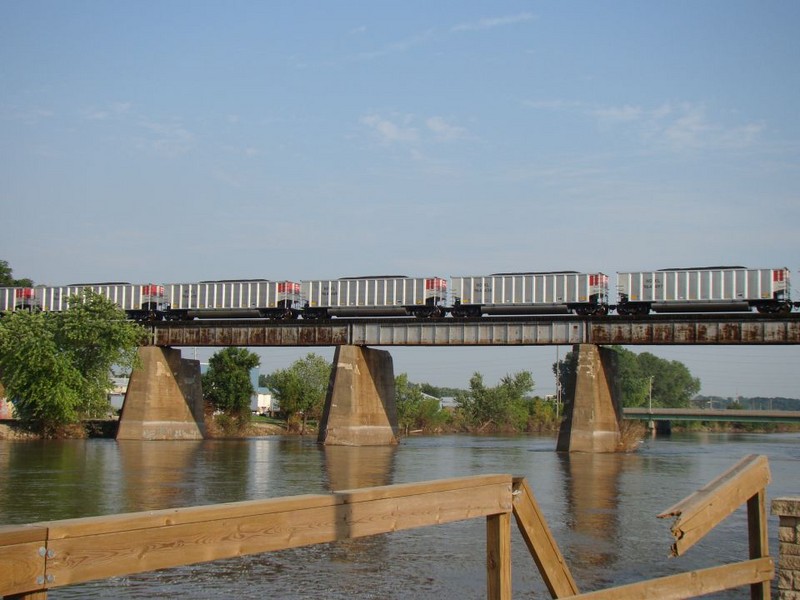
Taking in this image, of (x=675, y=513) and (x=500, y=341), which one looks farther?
(x=500, y=341)

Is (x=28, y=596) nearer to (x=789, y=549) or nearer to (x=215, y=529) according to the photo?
(x=215, y=529)

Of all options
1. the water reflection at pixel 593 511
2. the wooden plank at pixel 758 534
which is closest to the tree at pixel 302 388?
the water reflection at pixel 593 511

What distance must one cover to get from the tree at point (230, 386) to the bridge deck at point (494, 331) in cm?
1679

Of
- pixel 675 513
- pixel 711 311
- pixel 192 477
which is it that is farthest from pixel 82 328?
pixel 675 513

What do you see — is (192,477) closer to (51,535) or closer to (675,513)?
(675,513)

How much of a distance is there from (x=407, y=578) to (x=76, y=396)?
1933 inches

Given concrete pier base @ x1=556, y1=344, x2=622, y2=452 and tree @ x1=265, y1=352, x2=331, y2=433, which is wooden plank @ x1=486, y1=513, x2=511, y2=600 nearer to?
concrete pier base @ x1=556, y1=344, x2=622, y2=452

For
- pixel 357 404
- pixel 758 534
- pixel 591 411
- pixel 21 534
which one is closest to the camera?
pixel 21 534

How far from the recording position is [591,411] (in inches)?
1977

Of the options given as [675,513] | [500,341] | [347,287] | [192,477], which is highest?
[347,287]

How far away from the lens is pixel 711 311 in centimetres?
5244

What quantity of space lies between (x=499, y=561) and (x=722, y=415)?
331ft

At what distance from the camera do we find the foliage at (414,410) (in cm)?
9825

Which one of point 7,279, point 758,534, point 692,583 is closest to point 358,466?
point 758,534
